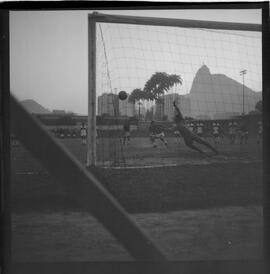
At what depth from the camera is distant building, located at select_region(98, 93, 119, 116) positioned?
11.3 feet

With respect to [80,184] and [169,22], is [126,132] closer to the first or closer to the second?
[80,184]

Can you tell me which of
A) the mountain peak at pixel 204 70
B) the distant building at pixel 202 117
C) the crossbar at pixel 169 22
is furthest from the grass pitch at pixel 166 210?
the crossbar at pixel 169 22

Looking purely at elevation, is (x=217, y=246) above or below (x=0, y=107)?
below

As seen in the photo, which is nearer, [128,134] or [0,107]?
[0,107]

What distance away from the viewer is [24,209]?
11.1 feet

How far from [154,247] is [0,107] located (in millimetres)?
1409

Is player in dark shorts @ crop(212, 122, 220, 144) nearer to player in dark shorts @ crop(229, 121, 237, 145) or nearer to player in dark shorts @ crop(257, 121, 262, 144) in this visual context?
player in dark shorts @ crop(229, 121, 237, 145)

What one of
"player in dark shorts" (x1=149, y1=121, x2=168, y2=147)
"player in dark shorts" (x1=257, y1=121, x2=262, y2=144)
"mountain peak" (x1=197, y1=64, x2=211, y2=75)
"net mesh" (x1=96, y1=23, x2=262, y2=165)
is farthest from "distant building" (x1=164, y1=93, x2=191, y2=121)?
"player in dark shorts" (x1=257, y1=121, x2=262, y2=144)

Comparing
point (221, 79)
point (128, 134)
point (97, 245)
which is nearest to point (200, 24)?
point (221, 79)

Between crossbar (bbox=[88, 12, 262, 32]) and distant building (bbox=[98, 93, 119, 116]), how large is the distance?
1.71ft

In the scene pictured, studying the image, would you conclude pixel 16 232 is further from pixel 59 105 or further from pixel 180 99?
pixel 180 99

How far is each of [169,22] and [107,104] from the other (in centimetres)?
72

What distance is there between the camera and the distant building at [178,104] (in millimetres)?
3426

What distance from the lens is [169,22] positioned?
132 inches
